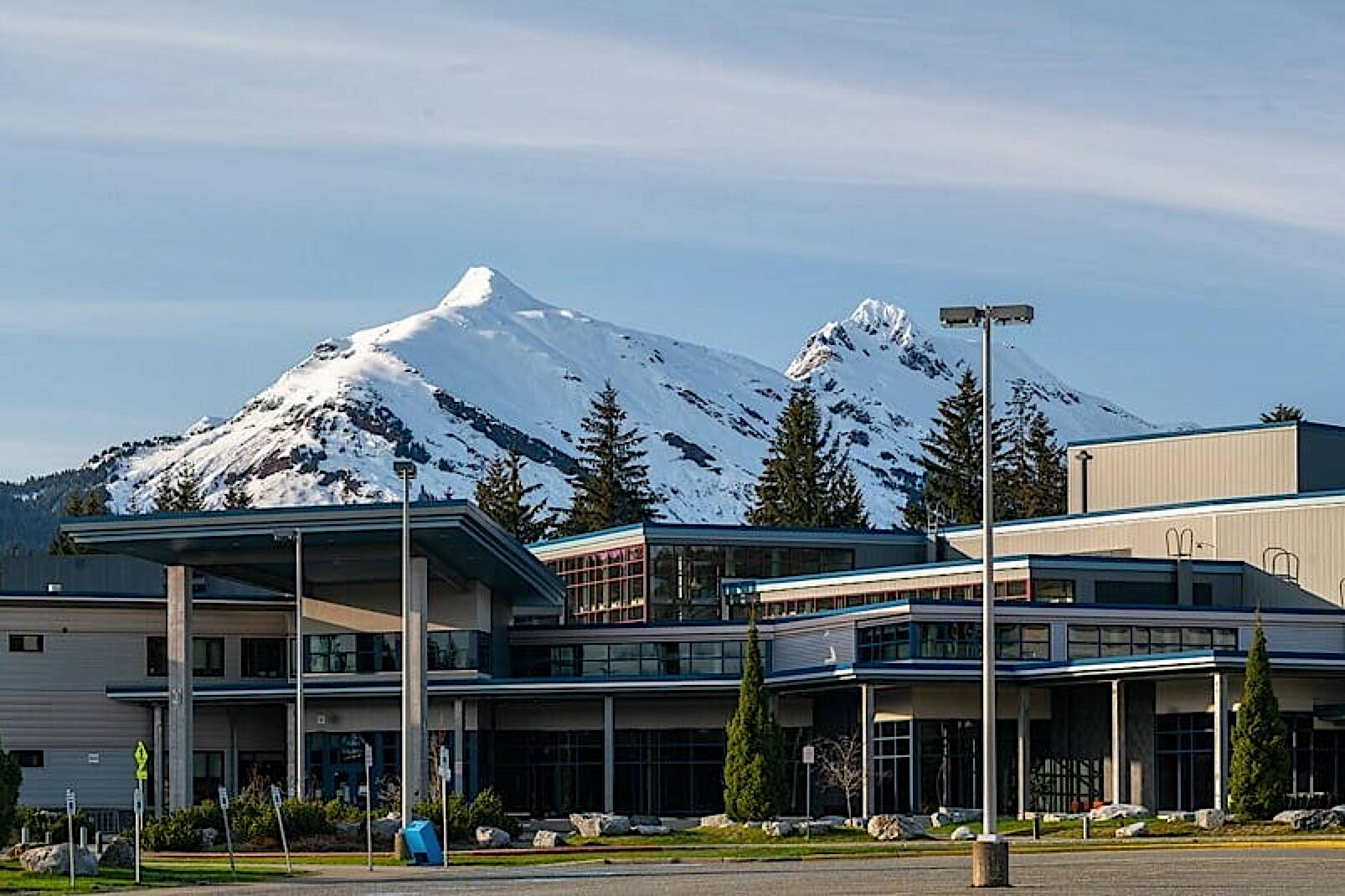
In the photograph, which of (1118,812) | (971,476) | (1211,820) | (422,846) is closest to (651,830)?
(1118,812)

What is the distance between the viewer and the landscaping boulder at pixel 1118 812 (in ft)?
222

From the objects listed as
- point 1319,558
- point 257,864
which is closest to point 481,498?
point 1319,558

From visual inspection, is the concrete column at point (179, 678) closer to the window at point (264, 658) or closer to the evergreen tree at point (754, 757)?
the window at point (264, 658)

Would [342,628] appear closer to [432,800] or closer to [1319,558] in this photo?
[432,800]

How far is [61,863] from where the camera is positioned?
4869 cm

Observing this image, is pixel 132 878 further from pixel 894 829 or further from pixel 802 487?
pixel 802 487

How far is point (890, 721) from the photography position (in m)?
77.7

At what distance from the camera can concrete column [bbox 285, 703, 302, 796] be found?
79.3 metres

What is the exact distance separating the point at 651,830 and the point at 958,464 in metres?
71.5

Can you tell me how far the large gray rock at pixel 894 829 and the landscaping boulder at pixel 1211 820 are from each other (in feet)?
21.7

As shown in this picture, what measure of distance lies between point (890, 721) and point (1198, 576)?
13.6 m

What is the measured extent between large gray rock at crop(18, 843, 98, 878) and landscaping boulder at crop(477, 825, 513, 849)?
1302cm

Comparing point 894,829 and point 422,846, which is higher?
point 422,846

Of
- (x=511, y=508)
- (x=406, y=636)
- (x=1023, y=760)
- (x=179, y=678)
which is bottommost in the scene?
(x=1023, y=760)
